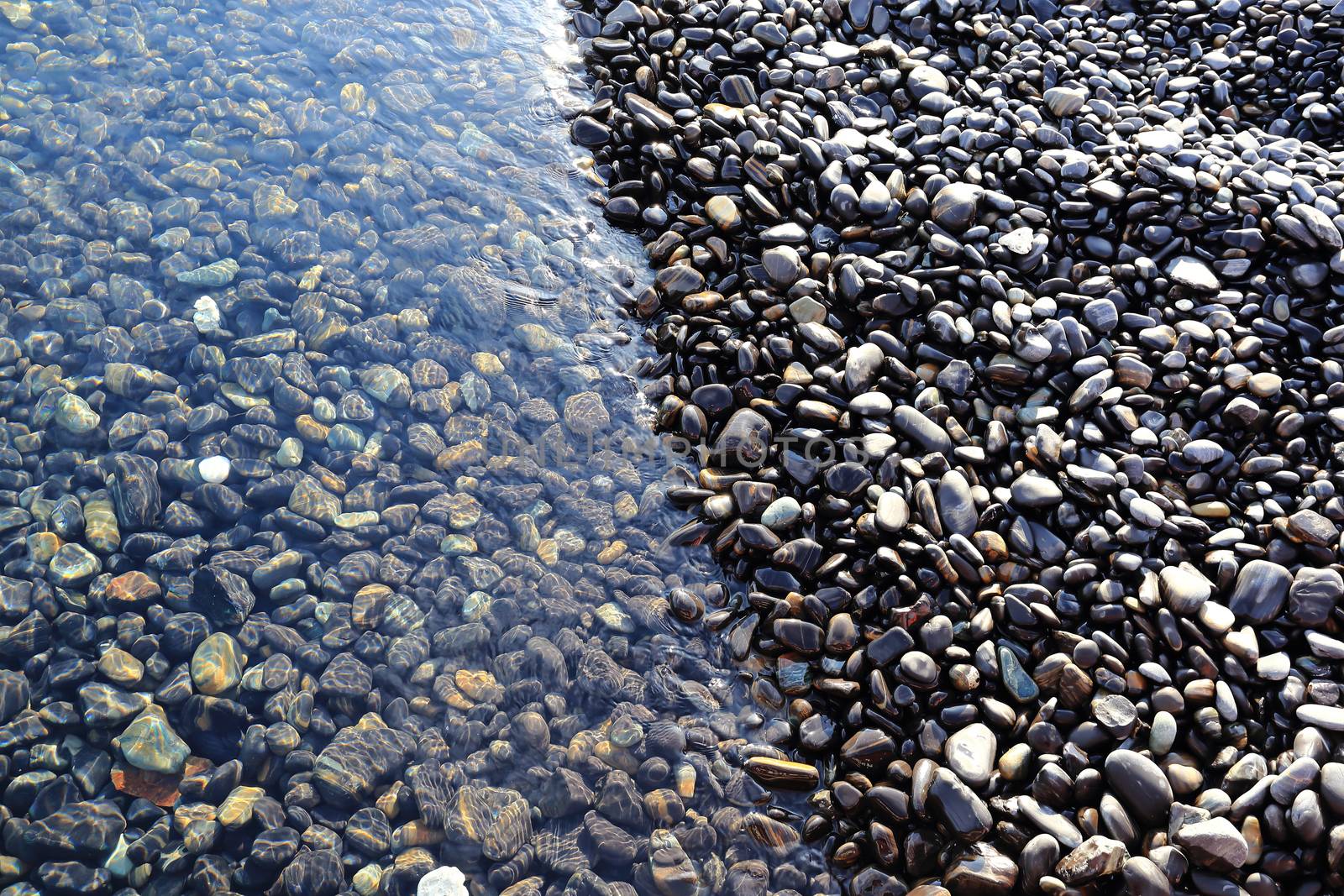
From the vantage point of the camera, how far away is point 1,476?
354cm

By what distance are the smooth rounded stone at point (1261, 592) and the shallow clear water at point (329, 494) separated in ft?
6.05

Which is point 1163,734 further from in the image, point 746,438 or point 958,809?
point 746,438

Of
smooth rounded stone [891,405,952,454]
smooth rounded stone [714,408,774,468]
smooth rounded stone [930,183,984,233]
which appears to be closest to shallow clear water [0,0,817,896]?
smooth rounded stone [714,408,774,468]

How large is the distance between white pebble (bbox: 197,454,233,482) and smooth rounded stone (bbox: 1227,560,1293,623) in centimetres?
405

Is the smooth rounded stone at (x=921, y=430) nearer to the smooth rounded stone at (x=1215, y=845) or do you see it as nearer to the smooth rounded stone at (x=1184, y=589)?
the smooth rounded stone at (x=1184, y=589)

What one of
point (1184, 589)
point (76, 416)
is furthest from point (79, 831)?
point (1184, 589)

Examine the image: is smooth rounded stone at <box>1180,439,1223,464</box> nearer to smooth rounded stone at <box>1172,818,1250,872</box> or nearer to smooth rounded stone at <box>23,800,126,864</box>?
smooth rounded stone at <box>1172,818,1250,872</box>

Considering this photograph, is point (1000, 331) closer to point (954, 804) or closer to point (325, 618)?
point (954, 804)

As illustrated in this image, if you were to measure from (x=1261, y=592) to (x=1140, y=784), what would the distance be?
889mm

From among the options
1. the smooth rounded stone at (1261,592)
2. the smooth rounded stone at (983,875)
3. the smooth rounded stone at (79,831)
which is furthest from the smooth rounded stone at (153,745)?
the smooth rounded stone at (1261,592)

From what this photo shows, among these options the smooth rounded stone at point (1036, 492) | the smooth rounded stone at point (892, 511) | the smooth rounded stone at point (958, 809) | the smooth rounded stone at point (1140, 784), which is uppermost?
the smooth rounded stone at point (1036, 492)

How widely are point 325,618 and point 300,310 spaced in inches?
65.7

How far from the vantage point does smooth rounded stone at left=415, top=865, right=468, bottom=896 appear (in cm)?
281

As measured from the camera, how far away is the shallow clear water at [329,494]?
2951 mm
